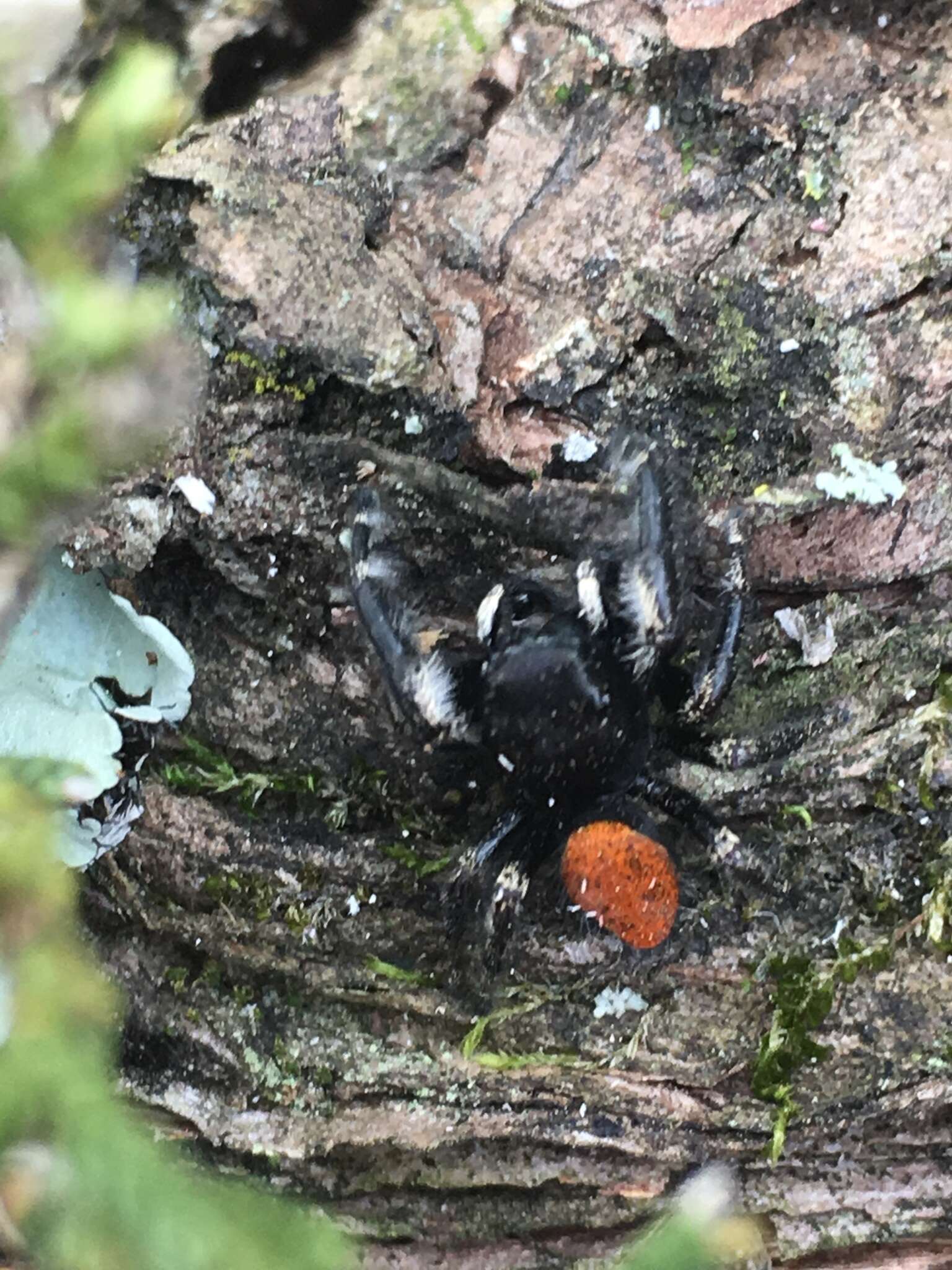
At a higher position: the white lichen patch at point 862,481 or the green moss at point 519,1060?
the white lichen patch at point 862,481

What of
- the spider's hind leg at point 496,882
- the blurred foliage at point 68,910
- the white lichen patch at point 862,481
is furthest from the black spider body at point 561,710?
the blurred foliage at point 68,910

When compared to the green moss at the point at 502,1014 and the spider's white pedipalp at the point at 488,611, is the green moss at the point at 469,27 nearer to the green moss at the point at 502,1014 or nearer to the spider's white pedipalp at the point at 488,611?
the spider's white pedipalp at the point at 488,611

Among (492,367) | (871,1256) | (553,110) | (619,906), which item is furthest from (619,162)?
(871,1256)

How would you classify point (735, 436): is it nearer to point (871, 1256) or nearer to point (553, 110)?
point (553, 110)

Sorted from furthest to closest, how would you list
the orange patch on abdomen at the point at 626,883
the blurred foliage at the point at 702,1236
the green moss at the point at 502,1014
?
1. the green moss at the point at 502,1014
2. the orange patch on abdomen at the point at 626,883
3. the blurred foliage at the point at 702,1236

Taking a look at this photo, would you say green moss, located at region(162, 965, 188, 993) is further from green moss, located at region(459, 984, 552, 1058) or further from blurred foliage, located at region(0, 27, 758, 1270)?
blurred foliage, located at region(0, 27, 758, 1270)

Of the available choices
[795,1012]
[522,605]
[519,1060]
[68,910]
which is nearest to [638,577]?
[522,605]

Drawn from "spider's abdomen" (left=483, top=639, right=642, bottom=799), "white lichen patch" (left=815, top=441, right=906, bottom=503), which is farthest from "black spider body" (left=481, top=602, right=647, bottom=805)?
"white lichen patch" (left=815, top=441, right=906, bottom=503)
